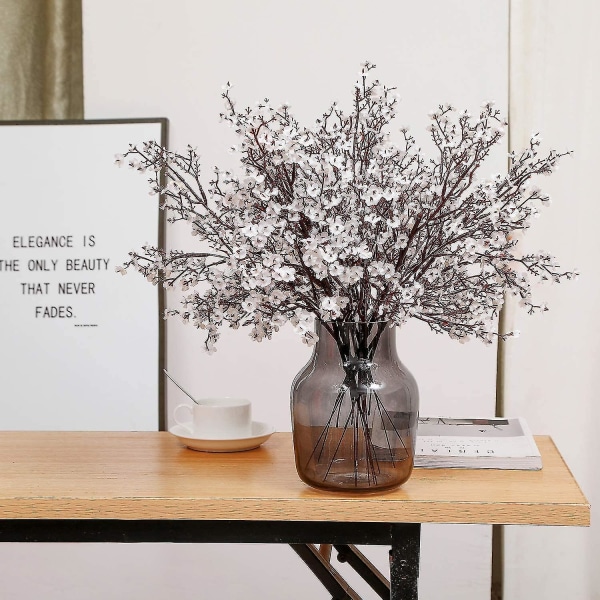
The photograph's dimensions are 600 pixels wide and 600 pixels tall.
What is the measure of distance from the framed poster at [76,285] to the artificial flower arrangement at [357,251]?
135cm

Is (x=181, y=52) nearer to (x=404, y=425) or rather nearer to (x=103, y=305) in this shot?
(x=103, y=305)

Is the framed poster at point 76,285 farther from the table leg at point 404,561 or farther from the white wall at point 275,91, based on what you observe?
the table leg at point 404,561

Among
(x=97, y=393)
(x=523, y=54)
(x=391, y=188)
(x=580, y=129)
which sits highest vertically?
(x=523, y=54)

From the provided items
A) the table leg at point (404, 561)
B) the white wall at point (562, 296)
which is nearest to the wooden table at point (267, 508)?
the table leg at point (404, 561)

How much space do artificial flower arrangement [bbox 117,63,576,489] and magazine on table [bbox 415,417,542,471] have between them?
0.64ft

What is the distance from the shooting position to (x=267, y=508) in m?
1.27

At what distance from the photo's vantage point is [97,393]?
2.68 m

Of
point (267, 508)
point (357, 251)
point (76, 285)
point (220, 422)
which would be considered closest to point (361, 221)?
point (357, 251)

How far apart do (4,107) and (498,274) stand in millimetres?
1998

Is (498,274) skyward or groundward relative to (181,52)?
groundward

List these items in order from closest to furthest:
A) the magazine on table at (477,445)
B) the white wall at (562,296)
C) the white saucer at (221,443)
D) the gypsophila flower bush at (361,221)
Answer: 1. the gypsophila flower bush at (361,221)
2. the magazine on table at (477,445)
3. the white saucer at (221,443)
4. the white wall at (562,296)

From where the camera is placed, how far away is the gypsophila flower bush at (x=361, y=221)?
1218 mm

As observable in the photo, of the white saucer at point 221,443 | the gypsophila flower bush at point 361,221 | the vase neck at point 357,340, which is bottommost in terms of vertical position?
the white saucer at point 221,443

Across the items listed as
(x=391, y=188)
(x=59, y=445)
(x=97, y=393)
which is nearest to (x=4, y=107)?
(x=97, y=393)
